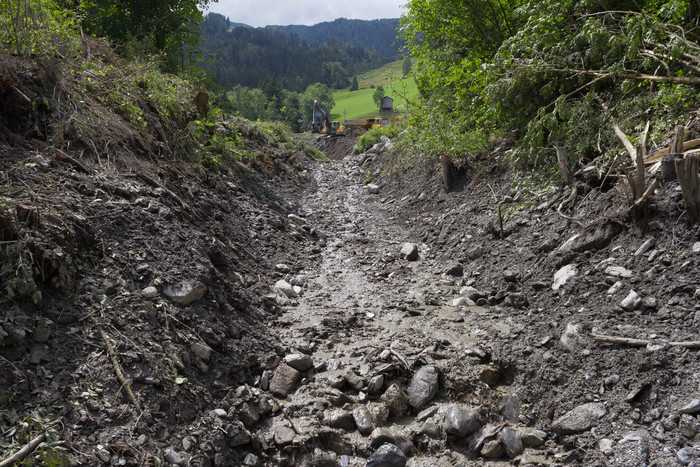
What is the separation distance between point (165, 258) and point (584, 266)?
13.8 ft

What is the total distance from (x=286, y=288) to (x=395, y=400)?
2556 millimetres

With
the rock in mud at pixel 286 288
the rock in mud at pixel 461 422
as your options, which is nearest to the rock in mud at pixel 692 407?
the rock in mud at pixel 461 422

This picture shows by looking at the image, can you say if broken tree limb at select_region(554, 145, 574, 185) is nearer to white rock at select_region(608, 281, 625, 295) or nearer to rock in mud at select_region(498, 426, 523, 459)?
white rock at select_region(608, 281, 625, 295)

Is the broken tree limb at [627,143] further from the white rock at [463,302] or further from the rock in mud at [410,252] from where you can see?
the rock in mud at [410,252]

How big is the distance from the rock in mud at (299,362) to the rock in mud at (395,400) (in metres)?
0.81

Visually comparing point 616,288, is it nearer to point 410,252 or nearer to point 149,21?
point 410,252

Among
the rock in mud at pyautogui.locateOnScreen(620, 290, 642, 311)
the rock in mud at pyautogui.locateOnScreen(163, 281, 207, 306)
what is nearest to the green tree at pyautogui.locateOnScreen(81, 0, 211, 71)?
the rock in mud at pyautogui.locateOnScreen(163, 281, 207, 306)

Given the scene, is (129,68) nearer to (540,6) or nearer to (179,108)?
(179,108)

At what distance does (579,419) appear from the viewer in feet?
9.73

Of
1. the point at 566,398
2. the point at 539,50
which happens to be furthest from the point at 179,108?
the point at 566,398

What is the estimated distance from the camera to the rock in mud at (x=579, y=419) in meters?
2.91

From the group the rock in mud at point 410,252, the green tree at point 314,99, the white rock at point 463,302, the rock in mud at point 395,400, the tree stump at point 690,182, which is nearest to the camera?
the rock in mud at point 395,400

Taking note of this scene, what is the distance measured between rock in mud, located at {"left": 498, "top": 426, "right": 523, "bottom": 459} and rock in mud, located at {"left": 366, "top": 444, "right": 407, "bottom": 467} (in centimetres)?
71

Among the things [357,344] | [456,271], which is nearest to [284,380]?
[357,344]
